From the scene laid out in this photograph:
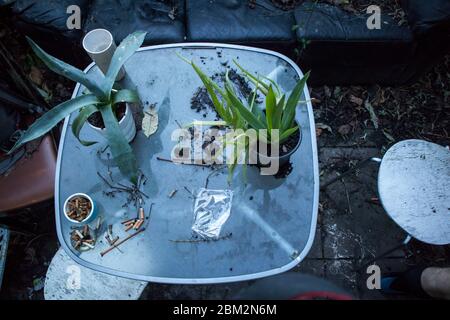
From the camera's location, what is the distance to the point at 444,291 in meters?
1.56

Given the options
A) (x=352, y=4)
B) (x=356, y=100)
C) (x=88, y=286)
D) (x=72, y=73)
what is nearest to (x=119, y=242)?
(x=88, y=286)

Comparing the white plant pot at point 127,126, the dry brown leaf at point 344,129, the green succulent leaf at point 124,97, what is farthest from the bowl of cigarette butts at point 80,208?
the dry brown leaf at point 344,129

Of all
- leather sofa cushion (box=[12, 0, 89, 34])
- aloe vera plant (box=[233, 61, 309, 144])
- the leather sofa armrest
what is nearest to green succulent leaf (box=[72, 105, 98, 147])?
aloe vera plant (box=[233, 61, 309, 144])

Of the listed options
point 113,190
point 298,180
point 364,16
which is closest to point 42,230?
point 113,190

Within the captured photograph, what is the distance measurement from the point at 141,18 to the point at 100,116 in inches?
37.3

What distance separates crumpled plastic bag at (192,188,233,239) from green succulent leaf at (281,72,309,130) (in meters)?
0.35

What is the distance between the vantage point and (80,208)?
4.38ft

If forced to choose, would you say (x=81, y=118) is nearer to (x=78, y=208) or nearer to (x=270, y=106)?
(x=78, y=208)

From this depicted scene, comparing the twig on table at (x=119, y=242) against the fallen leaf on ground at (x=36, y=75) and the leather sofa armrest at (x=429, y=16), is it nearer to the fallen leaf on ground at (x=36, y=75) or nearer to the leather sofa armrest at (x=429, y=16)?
the fallen leaf on ground at (x=36, y=75)

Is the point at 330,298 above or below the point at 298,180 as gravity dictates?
below

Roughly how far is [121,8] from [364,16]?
136 cm

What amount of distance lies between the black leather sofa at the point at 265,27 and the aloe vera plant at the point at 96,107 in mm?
751

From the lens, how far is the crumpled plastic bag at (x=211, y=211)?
1.35 m
